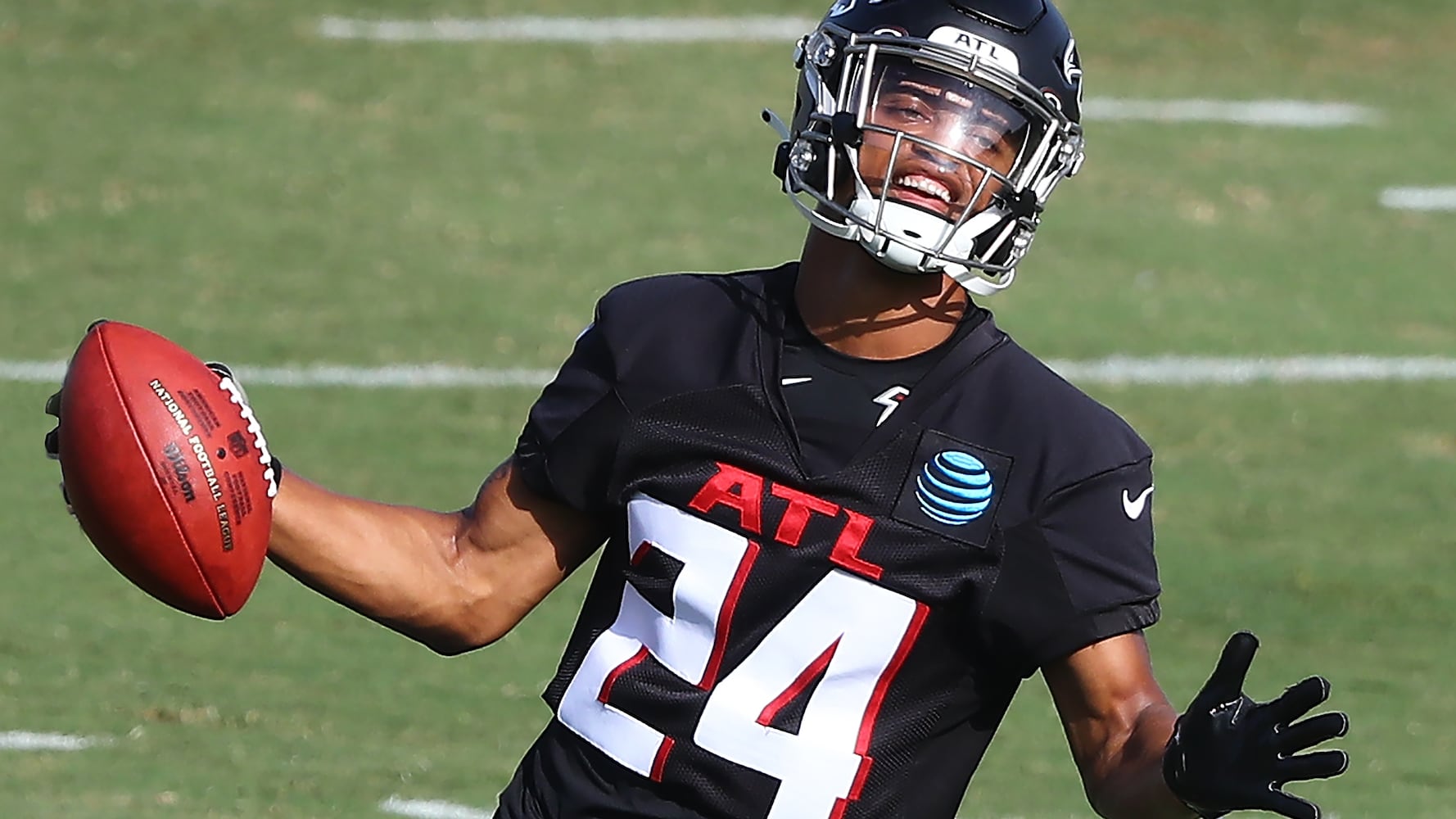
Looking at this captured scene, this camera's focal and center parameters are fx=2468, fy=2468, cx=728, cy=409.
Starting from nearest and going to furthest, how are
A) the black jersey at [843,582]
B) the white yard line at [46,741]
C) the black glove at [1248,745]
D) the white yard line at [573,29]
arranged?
the black glove at [1248,745] → the black jersey at [843,582] → the white yard line at [46,741] → the white yard line at [573,29]

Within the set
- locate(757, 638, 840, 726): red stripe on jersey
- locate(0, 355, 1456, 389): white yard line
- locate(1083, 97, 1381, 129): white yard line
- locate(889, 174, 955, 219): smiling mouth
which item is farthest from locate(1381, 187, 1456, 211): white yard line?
locate(757, 638, 840, 726): red stripe on jersey

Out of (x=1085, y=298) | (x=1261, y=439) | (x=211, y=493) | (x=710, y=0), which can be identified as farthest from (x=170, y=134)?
(x=211, y=493)

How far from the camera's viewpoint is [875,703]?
3.20 meters

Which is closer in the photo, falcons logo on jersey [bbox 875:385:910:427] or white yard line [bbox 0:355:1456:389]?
falcons logo on jersey [bbox 875:385:910:427]

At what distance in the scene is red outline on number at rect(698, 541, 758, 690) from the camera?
3.20 m

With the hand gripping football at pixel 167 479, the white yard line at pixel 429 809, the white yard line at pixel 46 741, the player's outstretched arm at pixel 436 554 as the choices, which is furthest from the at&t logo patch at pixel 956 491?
the white yard line at pixel 46 741

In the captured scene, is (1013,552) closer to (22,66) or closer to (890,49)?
(890,49)

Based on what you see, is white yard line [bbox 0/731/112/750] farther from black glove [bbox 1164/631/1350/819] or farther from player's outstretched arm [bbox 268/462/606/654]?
black glove [bbox 1164/631/1350/819]

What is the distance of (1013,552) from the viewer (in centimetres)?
315

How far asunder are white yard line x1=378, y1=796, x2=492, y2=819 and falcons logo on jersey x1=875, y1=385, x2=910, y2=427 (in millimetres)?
2047

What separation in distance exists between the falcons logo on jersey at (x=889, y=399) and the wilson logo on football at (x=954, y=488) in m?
0.09

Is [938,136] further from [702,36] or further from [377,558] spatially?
[702,36]

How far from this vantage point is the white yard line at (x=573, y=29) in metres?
10.6

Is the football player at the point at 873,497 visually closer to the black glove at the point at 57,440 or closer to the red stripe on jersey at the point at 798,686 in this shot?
the red stripe on jersey at the point at 798,686
